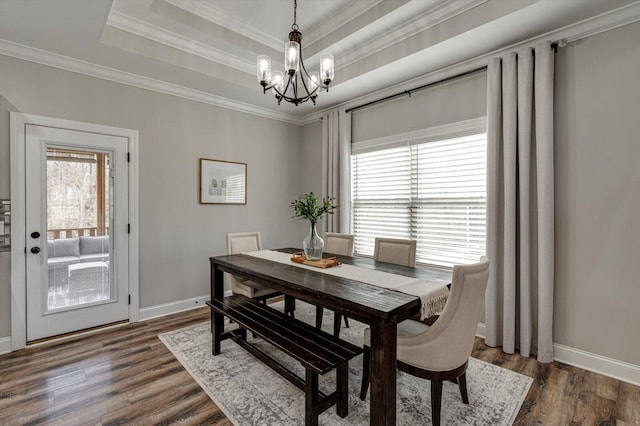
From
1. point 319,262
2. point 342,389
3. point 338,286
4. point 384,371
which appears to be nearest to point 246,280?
point 319,262

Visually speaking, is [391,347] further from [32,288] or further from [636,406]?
[32,288]

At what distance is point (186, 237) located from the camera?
12.6ft

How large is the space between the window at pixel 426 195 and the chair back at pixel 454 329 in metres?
1.50

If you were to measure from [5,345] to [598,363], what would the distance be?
4.96 meters

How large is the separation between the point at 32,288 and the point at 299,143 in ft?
12.1

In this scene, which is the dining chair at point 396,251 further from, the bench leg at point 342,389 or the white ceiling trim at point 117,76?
the white ceiling trim at point 117,76

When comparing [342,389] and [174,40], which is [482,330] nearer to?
[342,389]

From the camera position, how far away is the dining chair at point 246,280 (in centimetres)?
307

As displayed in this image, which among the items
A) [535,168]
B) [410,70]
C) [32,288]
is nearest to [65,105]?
[32,288]

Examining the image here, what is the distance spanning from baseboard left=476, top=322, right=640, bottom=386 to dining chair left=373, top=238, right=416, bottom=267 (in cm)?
137

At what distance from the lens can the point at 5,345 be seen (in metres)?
2.74

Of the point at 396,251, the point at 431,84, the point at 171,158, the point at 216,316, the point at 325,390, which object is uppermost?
the point at 431,84

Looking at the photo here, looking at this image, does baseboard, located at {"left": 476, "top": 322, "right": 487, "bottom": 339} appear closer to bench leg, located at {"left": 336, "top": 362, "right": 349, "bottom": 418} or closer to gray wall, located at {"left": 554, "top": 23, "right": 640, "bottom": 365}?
gray wall, located at {"left": 554, "top": 23, "right": 640, "bottom": 365}

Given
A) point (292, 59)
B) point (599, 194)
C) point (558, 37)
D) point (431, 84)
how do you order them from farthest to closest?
point (431, 84), point (558, 37), point (599, 194), point (292, 59)
